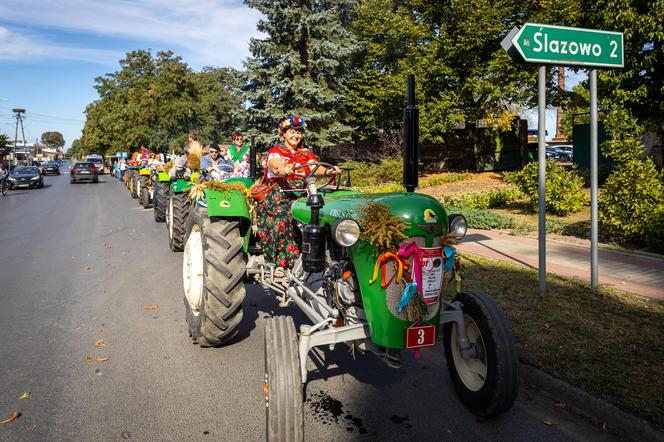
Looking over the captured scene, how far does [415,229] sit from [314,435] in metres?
1.54

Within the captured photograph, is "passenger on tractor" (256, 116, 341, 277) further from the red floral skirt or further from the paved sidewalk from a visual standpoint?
the paved sidewalk

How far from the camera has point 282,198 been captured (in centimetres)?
491

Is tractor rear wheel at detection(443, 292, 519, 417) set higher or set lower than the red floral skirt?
A: lower

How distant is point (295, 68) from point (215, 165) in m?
15.6

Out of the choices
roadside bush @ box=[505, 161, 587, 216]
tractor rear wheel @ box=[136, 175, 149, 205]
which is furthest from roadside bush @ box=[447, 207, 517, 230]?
tractor rear wheel @ box=[136, 175, 149, 205]

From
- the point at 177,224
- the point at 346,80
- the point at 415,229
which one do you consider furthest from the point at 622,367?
the point at 346,80

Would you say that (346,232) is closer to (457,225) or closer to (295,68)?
(457,225)

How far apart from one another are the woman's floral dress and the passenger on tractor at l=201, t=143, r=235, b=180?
397cm

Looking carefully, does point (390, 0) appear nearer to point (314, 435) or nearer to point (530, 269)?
point (530, 269)

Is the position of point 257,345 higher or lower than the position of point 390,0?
lower

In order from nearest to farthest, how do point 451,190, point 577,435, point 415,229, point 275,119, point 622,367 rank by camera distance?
point 415,229 → point 577,435 → point 622,367 → point 451,190 → point 275,119

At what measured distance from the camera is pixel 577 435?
11.3ft

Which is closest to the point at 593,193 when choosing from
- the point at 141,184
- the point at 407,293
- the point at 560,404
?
the point at 560,404

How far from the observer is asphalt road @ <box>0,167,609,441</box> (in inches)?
139
